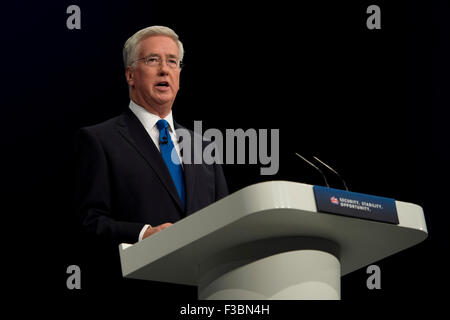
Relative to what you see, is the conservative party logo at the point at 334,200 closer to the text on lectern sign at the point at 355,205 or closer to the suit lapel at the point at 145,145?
the text on lectern sign at the point at 355,205

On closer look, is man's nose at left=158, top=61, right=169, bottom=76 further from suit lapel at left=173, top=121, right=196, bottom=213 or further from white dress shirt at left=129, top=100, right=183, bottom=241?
suit lapel at left=173, top=121, right=196, bottom=213

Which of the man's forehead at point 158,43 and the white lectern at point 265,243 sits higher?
the man's forehead at point 158,43

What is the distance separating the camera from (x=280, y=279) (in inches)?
64.5

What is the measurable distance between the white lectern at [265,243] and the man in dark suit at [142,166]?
31cm

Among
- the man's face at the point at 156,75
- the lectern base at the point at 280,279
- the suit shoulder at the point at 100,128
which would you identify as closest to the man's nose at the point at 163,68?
the man's face at the point at 156,75

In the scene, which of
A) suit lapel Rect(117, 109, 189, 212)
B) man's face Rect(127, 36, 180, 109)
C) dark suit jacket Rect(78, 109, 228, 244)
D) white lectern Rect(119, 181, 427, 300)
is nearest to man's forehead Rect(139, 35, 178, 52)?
man's face Rect(127, 36, 180, 109)

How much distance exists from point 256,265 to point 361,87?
1911 mm

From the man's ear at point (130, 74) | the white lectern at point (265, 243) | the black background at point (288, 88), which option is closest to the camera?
the white lectern at point (265, 243)

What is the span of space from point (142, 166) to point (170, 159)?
0.40 ft

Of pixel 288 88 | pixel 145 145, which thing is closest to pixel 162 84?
pixel 145 145

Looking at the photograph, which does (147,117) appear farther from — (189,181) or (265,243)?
(265,243)

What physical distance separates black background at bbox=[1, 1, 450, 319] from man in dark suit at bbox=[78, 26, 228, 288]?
442mm

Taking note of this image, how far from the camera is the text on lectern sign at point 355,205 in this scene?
61.5 inches

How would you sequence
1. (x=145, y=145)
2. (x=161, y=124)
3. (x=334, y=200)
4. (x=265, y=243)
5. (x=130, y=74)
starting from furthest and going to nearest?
(x=130, y=74)
(x=161, y=124)
(x=145, y=145)
(x=265, y=243)
(x=334, y=200)
